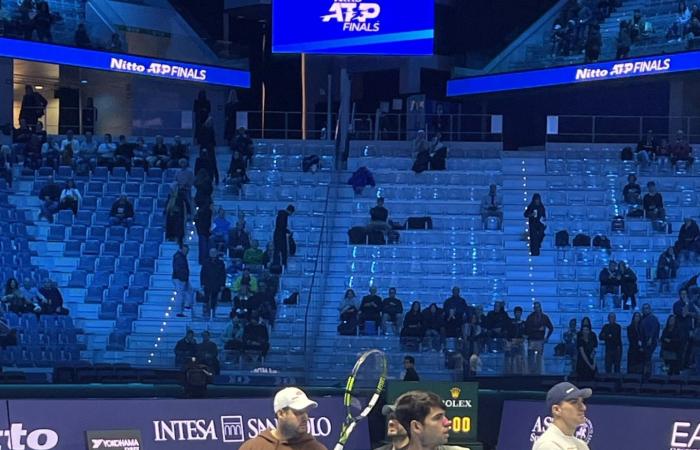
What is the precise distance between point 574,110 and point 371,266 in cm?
1174

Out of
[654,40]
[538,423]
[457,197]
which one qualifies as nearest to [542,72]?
[654,40]

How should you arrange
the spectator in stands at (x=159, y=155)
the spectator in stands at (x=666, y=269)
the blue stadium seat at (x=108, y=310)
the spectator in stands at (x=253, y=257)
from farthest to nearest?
the spectator in stands at (x=159, y=155), the spectator in stands at (x=253, y=257), the spectator in stands at (x=666, y=269), the blue stadium seat at (x=108, y=310)

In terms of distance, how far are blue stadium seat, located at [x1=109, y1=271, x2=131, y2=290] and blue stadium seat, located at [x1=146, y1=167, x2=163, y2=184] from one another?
398cm

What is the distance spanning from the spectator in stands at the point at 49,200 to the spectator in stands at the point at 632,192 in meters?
11.2

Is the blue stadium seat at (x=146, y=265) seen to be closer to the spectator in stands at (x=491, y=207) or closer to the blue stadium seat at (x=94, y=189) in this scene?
the blue stadium seat at (x=94, y=189)

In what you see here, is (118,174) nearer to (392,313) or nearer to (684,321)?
(392,313)

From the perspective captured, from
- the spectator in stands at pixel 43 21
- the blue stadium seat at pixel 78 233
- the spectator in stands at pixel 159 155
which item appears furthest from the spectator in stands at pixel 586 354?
the spectator in stands at pixel 43 21

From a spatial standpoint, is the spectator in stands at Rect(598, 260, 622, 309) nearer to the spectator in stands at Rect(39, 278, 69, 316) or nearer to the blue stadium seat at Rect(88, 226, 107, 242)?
the spectator in stands at Rect(39, 278, 69, 316)

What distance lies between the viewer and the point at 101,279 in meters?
24.9

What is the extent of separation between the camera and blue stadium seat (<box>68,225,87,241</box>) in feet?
87.4

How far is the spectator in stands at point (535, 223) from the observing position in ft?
86.0

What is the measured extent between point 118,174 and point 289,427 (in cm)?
2185

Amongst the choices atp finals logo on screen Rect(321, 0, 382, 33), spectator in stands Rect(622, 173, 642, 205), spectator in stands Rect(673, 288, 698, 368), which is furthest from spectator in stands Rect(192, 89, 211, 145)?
spectator in stands Rect(673, 288, 698, 368)

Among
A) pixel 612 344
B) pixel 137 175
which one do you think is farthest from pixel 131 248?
pixel 612 344
